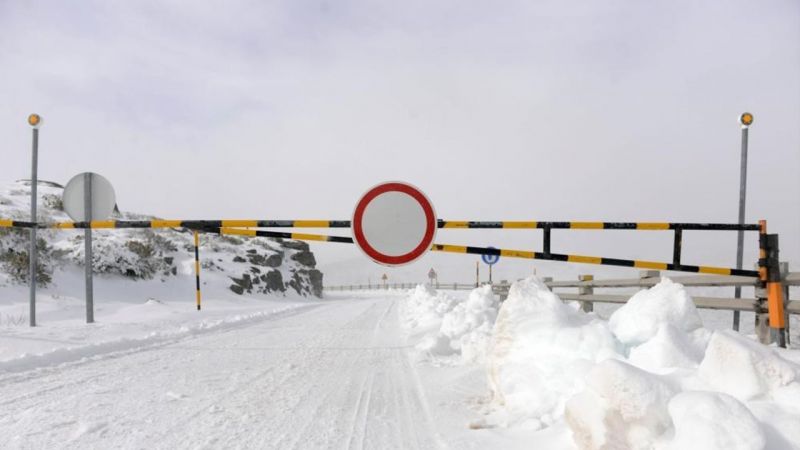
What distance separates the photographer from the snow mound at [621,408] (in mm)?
1949

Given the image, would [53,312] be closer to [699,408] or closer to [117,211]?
[699,408]

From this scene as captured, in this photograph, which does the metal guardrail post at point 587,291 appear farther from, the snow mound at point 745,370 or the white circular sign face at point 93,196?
the white circular sign face at point 93,196

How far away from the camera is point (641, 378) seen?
2025 mm

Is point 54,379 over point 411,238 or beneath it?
beneath

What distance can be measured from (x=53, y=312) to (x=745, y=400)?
37.4 feet

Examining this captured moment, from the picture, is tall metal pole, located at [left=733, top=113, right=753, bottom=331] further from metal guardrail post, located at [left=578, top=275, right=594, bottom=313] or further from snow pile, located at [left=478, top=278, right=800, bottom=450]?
snow pile, located at [left=478, top=278, right=800, bottom=450]

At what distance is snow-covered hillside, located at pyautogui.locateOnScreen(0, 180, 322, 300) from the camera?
15.3 m

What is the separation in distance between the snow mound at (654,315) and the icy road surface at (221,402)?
1.38 m

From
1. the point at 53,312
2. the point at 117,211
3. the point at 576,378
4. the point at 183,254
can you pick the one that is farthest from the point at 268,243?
the point at 576,378

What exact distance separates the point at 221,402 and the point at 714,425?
3.05 meters

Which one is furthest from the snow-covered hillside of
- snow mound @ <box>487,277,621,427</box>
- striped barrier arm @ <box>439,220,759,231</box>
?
snow mound @ <box>487,277,621,427</box>

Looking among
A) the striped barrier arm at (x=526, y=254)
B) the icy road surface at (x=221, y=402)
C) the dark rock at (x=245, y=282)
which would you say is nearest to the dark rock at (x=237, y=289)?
the dark rock at (x=245, y=282)

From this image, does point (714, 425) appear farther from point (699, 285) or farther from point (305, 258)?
point (305, 258)

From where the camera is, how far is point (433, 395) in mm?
3850
